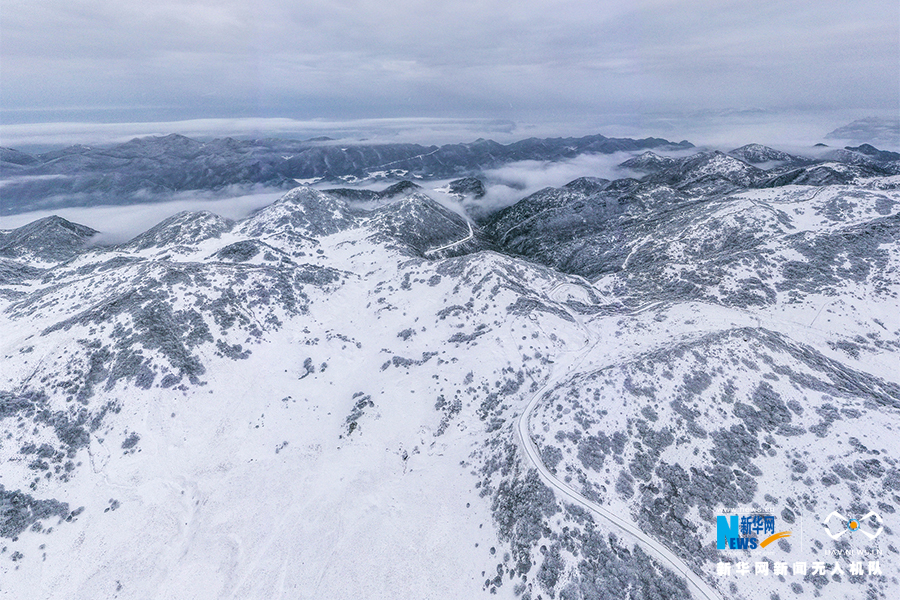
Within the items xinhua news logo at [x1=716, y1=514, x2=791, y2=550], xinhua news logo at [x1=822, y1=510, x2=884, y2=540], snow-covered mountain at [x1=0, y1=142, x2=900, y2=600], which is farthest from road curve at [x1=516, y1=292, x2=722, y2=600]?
xinhua news logo at [x1=822, y1=510, x2=884, y2=540]

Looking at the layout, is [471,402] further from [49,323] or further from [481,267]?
[49,323]

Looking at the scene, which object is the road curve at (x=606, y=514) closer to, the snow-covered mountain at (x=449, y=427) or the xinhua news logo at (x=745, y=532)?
the snow-covered mountain at (x=449, y=427)

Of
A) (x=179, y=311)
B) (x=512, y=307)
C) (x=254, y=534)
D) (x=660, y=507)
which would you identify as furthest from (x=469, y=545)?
(x=179, y=311)

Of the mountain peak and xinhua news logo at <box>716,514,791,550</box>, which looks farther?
the mountain peak

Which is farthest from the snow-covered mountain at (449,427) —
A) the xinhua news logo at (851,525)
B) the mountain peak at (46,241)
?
the mountain peak at (46,241)

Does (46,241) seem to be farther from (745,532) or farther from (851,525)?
(851,525)

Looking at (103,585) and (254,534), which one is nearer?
(103,585)

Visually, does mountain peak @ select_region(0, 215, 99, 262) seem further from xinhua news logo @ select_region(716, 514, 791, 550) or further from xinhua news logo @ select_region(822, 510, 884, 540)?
Answer: xinhua news logo @ select_region(822, 510, 884, 540)
